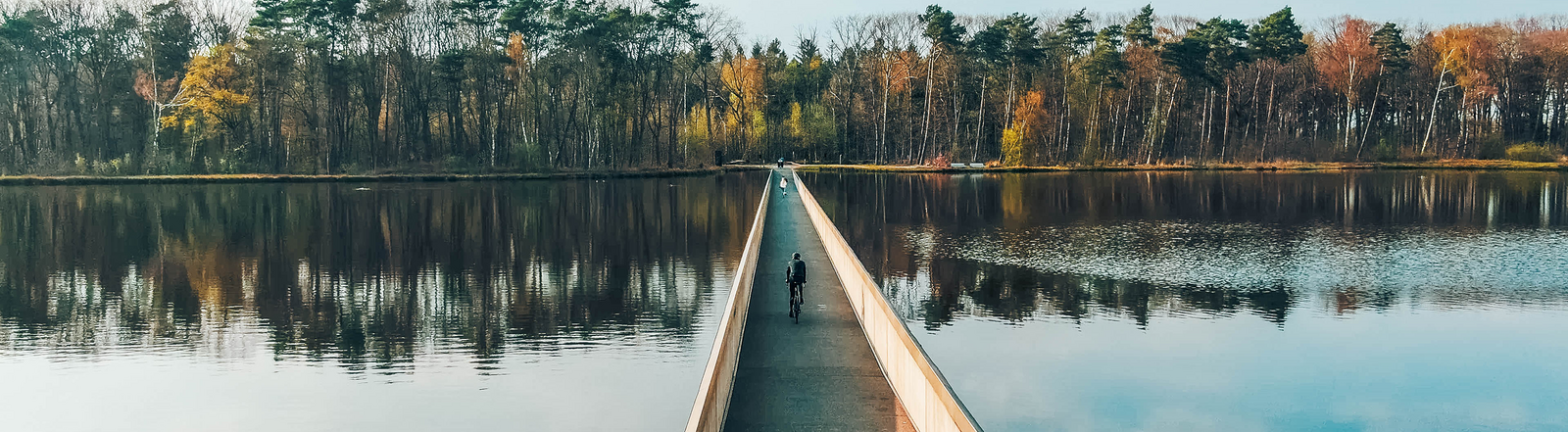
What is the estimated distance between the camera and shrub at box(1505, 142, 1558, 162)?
8400cm

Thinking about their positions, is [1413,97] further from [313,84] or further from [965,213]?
[313,84]

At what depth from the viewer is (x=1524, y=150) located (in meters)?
84.2

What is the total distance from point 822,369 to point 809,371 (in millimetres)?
176

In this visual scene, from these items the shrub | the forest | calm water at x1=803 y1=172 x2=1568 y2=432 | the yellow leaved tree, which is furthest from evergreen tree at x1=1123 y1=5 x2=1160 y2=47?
the yellow leaved tree

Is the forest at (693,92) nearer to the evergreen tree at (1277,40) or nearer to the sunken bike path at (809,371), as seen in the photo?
the evergreen tree at (1277,40)

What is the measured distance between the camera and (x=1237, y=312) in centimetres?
2277

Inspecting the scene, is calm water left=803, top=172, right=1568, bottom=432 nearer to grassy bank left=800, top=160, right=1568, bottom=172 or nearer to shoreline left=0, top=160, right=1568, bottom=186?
shoreline left=0, top=160, right=1568, bottom=186

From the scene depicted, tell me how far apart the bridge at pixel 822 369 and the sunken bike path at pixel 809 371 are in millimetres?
13

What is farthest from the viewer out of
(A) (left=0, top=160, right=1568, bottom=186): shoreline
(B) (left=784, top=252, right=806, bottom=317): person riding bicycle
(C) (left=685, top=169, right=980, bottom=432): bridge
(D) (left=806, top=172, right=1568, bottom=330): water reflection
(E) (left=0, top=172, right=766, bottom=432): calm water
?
(A) (left=0, top=160, right=1568, bottom=186): shoreline

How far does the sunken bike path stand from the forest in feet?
192

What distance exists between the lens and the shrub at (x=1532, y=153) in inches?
3307

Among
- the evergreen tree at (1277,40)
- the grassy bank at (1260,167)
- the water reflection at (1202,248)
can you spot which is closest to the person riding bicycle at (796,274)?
the water reflection at (1202,248)

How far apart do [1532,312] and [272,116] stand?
67.8 metres

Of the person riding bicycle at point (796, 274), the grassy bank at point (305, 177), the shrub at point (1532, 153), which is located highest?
the shrub at point (1532, 153)
